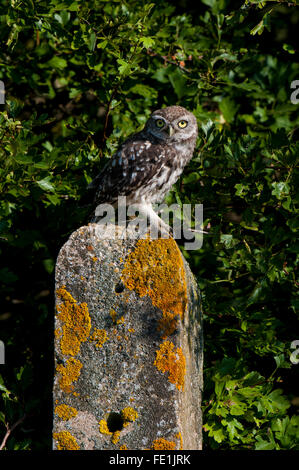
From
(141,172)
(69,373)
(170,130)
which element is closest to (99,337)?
(69,373)

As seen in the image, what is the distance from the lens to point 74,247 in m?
2.79

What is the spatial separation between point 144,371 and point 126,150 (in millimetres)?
1684

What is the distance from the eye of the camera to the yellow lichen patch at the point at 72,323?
2.71 m

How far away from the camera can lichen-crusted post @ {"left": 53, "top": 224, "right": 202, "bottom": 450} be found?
2.60m

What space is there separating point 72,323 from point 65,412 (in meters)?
0.40

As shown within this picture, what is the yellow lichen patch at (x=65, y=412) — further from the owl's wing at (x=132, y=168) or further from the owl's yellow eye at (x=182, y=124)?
the owl's yellow eye at (x=182, y=124)

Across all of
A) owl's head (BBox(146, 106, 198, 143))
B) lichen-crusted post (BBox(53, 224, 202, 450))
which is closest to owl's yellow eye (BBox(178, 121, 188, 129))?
owl's head (BBox(146, 106, 198, 143))

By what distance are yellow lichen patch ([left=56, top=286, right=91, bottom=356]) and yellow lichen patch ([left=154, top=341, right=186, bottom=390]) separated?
357 mm

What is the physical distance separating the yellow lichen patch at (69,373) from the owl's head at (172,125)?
5.78 feet

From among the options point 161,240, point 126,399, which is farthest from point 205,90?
point 126,399

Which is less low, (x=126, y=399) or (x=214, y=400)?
(x=126, y=399)

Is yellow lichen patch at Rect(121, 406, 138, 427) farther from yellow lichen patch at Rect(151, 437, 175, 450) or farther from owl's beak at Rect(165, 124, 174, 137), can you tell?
owl's beak at Rect(165, 124, 174, 137)

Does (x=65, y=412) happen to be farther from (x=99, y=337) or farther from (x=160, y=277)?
(x=160, y=277)
